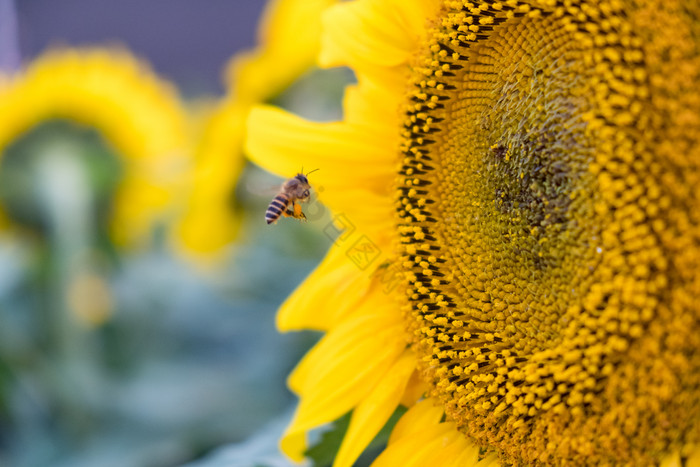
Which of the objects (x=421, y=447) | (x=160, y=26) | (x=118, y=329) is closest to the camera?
(x=421, y=447)

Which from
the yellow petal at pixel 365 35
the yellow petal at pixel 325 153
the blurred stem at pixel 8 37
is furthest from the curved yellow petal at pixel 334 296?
the blurred stem at pixel 8 37

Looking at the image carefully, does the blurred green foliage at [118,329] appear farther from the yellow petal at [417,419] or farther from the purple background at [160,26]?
the purple background at [160,26]

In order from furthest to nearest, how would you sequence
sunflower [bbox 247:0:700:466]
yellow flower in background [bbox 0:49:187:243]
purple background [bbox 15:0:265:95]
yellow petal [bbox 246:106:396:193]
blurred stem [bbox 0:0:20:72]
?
purple background [bbox 15:0:265:95], blurred stem [bbox 0:0:20:72], yellow flower in background [bbox 0:49:187:243], yellow petal [bbox 246:106:396:193], sunflower [bbox 247:0:700:466]

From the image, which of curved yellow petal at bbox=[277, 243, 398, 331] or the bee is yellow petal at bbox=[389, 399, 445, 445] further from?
the bee

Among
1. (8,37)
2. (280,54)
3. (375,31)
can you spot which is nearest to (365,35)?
(375,31)

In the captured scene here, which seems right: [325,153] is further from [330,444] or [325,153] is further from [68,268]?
[68,268]

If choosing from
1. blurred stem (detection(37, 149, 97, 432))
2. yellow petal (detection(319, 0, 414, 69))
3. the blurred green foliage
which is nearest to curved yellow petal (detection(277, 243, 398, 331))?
yellow petal (detection(319, 0, 414, 69))

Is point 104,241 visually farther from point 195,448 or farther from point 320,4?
point 320,4
